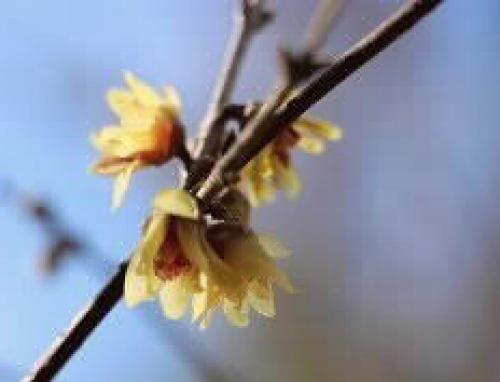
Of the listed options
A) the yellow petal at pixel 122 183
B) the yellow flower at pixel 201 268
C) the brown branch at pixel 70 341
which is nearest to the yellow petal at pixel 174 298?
the yellow flower at pixel 201 268

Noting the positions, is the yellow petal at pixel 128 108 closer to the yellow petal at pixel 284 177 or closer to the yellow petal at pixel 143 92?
the yellow petal at pixel 143 92

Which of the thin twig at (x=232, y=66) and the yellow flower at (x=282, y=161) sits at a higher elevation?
the thin twig at (x=232, y=66)

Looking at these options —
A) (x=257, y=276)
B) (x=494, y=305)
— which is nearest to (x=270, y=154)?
(x=257, y=276)

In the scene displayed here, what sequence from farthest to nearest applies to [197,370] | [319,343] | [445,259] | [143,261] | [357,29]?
[357,29] < [445,259] < [319,343] < [197,370] < [143,261]

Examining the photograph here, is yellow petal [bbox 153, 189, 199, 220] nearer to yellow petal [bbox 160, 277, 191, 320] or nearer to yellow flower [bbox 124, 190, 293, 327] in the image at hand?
yellow flower [bbox 124, 190, 293, 327]

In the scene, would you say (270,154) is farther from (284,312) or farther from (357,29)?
(357,29)
